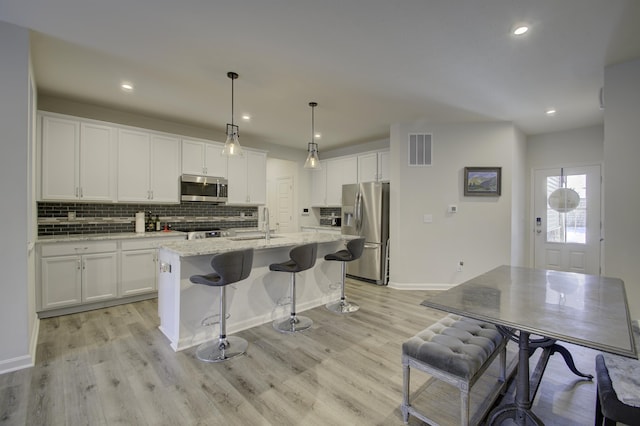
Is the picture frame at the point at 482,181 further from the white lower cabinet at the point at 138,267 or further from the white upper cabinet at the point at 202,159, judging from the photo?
the white lower cabinet at the point at 138,267

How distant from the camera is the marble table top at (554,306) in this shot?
125 centimetres

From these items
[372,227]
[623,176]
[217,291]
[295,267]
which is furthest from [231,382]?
[623,176]

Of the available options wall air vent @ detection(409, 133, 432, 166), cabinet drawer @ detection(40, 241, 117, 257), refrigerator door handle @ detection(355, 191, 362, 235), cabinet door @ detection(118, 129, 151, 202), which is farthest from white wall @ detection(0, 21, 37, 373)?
wall air vent @ detection(409, 133, 432, 166)

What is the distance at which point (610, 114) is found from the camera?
2.87m

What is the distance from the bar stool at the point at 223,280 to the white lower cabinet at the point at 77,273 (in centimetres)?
191

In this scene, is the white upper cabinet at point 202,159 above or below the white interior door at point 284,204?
above

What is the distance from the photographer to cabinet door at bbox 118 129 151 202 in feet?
13.3

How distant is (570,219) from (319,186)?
15.6 ft

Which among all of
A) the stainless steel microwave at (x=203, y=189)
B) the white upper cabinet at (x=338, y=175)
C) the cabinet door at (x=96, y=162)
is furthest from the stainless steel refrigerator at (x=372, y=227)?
the cabinet door at (x=96, y=162)

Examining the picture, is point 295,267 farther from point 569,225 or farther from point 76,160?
point 569,225

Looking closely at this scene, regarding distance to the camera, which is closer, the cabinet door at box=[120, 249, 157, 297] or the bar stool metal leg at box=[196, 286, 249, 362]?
the bar stool metal leg at box=[196, 286, 249, 362]

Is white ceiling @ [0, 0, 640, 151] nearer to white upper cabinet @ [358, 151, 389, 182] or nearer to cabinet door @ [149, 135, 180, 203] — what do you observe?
cabinet door @ [149, 135, 180, 203]

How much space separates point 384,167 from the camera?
5.32m

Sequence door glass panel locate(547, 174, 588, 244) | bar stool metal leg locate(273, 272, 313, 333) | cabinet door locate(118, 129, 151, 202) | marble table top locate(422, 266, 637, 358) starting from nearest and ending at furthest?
marble table top locate(422, 266, 637, 358), bar stool metal leg locate(273, 272, 313, 333), cabinet door locate(118, 129, 151, 202), door glass panel locate(547, 174, 588, 244)
